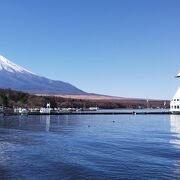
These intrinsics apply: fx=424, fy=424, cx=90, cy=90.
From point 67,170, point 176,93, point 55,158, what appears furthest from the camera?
point 176,93

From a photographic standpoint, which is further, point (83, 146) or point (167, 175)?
point (83, 146)

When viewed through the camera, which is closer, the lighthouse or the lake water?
the lake water

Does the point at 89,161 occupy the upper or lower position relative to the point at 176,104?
lower

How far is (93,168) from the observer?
26984mm

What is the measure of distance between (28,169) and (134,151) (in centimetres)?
1142

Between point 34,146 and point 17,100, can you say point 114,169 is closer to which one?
point 34,146

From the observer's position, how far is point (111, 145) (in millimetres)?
40219

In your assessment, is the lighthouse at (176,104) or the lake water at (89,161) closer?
the lake water at (89,161)

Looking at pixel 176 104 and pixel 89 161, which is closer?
pixel 89 161

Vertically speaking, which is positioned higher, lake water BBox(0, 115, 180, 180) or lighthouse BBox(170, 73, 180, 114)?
lighthouse BBox(170, 73, 180, 114)

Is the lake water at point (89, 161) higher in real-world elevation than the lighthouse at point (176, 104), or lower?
lower

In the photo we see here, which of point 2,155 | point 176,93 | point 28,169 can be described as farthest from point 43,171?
point 176,93

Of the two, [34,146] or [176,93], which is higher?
[176,93]

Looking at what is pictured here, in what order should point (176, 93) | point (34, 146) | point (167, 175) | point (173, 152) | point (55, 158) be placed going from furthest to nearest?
1. point (176, 93)
2. point (34, 146)
3. point (173, 152)
4. point (55, 158)
5. point (167, 175)
